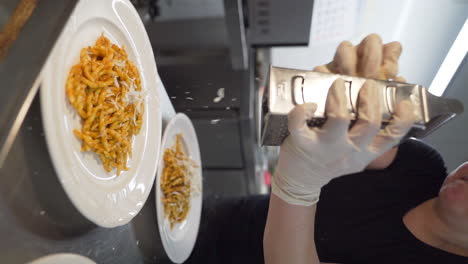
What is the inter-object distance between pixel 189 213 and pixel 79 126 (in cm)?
34

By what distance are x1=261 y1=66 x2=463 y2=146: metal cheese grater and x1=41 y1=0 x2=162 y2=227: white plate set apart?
194mm

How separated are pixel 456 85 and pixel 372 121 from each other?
0.72 ft

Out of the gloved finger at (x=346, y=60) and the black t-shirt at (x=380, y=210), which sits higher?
the gloved finger at (x=346, y=60)

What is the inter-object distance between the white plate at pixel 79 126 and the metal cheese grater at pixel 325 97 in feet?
0.64

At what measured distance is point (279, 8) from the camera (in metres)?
0.87

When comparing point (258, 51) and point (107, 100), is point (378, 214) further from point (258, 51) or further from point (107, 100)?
point (258, 51)

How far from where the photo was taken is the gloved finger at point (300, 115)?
286 mm

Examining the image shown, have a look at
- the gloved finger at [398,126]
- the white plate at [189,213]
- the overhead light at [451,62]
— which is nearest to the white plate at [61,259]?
the white plate at [189,213]

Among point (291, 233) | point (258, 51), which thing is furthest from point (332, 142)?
point (258, 51)

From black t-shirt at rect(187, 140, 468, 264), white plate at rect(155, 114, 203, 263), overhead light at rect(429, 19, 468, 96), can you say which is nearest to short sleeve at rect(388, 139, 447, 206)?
black t-shirt at rect(187, 140, 468, 264)

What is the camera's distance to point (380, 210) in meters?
0.49

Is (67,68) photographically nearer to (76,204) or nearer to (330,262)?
(76,204)

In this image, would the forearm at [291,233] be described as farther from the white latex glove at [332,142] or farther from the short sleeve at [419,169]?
the short sleeve at [419,169]

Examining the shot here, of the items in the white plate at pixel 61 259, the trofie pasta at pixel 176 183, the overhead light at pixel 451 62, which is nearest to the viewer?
the white plate at pixel 61 259
